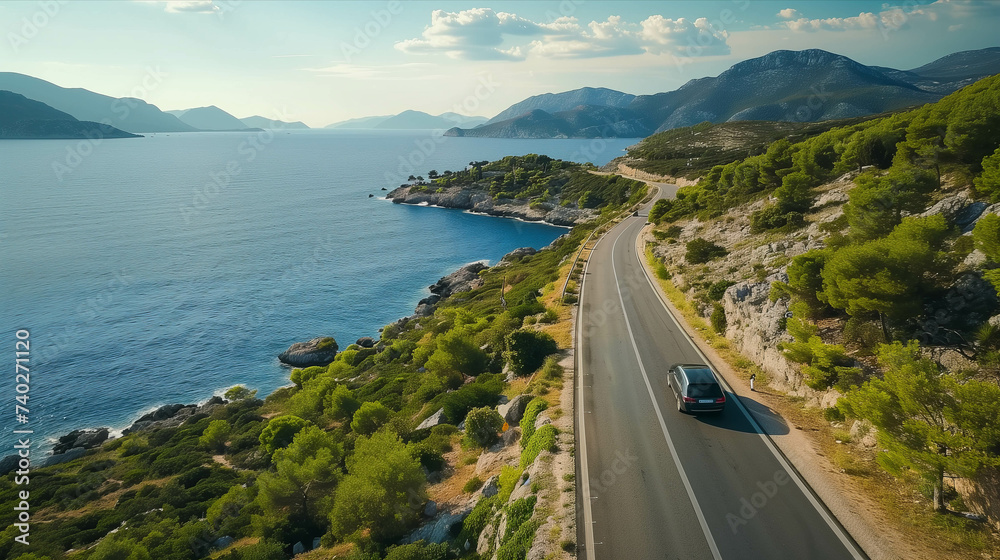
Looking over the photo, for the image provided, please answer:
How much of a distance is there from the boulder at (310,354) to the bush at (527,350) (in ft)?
107

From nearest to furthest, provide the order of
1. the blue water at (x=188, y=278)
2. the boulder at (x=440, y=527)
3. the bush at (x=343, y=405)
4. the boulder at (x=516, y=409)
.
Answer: the boulder at (x=440, y=527) < the boulder at (x=516, y=409) < the bush at (x=343, y=405) < the blue water at (x=188, y=278)

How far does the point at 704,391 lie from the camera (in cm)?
1731

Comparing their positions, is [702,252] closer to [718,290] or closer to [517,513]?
[718,290]

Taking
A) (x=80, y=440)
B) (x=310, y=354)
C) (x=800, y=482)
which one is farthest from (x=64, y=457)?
(x=800, y=482)

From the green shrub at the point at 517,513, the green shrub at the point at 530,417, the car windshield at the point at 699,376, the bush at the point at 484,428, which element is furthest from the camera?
the bush at the point at 484,428

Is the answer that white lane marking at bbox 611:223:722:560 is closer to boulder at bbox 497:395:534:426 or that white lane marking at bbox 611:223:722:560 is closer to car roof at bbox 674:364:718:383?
car roof at bbox 674:364:718:383

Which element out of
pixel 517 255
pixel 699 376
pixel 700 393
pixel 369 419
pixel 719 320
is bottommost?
pixel 369 419

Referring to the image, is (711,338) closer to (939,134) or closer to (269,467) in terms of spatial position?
(939,134)

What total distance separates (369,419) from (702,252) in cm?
2834

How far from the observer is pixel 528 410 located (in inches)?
768

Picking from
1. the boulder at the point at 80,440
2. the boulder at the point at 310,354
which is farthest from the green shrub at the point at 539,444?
the boulder at the point at 80,440

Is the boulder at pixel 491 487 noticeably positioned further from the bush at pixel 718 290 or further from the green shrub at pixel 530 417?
the bush at pixel 718 290

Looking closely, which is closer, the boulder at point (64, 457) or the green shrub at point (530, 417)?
the green shrub at point (530, 417)

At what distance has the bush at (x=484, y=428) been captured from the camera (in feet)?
65.6
